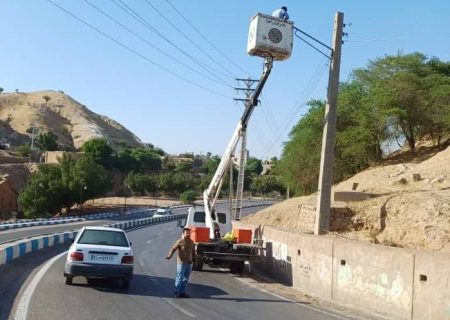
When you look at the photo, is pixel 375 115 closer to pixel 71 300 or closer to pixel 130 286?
pixel 130 286

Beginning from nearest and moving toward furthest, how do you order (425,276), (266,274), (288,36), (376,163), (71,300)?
(425,276), (71,300), (266,274), (288,36), (376,163)

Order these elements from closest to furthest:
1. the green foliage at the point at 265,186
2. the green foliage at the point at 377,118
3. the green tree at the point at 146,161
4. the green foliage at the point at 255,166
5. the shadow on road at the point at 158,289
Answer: the shadow on road at the point at 158,289 < the green foliage at the point at 377,118 < the green foliage at the point at 265,186 < the green tree at the point at 146,161 < the green foliage at the point at 255,166

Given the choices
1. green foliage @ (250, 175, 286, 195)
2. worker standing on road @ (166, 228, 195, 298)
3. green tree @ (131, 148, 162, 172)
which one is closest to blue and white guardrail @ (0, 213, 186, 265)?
worker standing on road @ (166, 228, 195, 298)

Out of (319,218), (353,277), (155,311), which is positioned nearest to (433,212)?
(319,218)

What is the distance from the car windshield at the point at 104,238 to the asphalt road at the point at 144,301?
999 mm

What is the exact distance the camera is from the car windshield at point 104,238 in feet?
45.2

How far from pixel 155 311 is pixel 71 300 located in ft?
5.92

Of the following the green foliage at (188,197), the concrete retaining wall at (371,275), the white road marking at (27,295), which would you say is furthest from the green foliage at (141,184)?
the concrete retaining wall at (371,275)

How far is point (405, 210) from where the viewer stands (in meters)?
22.6

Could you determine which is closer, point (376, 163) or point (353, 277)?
point (353, 277)

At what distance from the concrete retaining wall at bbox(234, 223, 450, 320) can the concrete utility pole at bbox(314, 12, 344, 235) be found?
2728 mm

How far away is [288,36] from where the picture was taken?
2155cm

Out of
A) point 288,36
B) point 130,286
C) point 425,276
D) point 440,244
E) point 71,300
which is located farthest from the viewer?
point 288,36

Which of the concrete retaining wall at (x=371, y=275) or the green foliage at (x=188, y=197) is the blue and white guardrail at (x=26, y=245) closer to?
the concrete retaining wall at (x=371, y=275)
